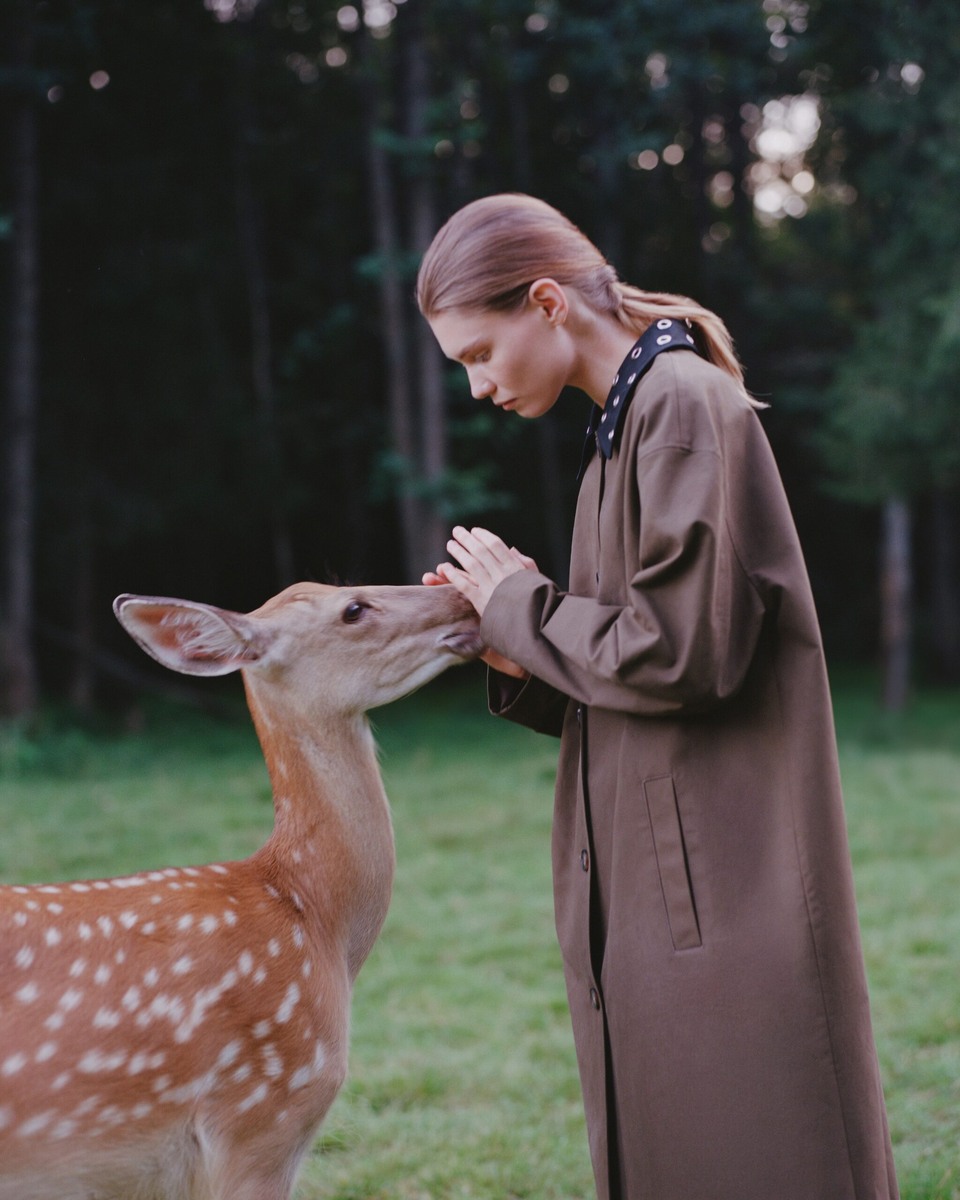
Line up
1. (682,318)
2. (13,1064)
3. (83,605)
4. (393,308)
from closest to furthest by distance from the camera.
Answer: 1. (13,1064)
2. (682,318)
3. (393,308)
4. (83,605)

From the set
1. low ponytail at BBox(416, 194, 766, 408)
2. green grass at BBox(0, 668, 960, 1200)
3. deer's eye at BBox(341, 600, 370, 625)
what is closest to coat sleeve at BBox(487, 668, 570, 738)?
deer's eye at BBox(341, 600, 370, 625)

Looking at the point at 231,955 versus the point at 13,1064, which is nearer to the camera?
the point at 13,1064

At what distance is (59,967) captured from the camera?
85.0 inches

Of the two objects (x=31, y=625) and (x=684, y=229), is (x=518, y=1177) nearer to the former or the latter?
(x=31, y=625)

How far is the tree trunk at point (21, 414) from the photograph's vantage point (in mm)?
10984

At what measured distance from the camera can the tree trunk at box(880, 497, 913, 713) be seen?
50.8 feet

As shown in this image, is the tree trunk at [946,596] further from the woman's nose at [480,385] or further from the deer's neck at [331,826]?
the woman's nose at [480,385]

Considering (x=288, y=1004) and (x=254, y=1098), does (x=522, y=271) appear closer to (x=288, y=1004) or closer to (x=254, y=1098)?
(x=288, y=1004)

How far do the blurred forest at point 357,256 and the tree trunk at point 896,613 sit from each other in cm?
5

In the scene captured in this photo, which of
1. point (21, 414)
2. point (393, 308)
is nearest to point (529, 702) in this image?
point (21, 414)

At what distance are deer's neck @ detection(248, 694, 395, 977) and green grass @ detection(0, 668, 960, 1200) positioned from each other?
A: 1218 mm

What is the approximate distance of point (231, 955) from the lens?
7.54ft

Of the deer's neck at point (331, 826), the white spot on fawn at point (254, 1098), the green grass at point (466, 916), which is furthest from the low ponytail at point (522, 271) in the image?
the green grass at point (466, 916)

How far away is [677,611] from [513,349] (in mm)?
553
